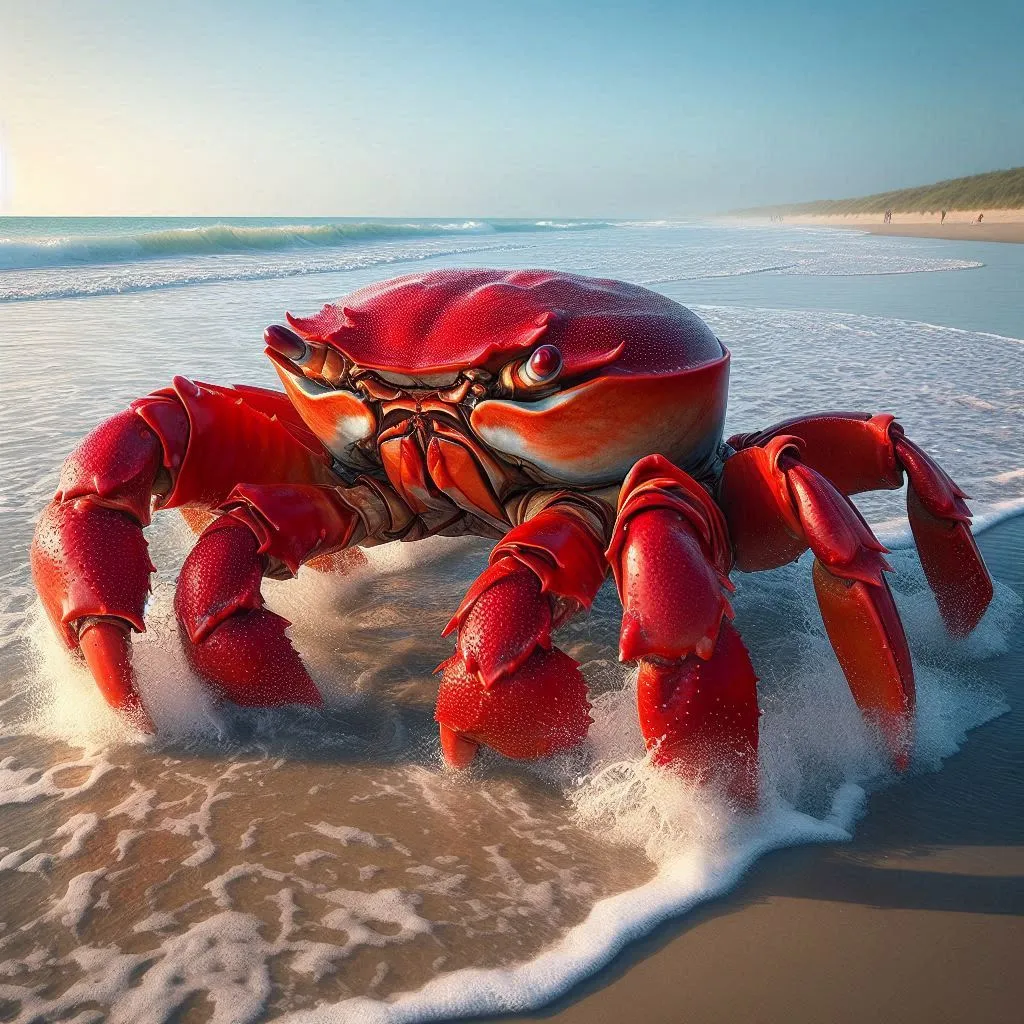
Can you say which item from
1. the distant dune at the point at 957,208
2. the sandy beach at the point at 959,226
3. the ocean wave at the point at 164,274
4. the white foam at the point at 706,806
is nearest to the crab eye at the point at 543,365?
the white foam at the point at 706,806

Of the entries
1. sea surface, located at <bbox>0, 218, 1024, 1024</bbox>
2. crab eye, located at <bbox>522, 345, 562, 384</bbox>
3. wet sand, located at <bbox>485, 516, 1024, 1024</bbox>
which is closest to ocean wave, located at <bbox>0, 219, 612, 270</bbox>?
sea surface, located at <bbox>0, 218, 1024, 1024</bbox>

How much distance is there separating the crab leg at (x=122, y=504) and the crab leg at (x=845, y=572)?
1587 millimetres

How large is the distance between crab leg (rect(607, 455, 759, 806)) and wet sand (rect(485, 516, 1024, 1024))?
0.26 meters

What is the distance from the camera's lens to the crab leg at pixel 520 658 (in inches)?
81.2

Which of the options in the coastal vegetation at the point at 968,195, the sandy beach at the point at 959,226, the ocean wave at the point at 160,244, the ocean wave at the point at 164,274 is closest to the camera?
the ocean wave at the point at 164,274

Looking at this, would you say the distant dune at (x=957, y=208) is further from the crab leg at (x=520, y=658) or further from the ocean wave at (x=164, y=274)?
the crab leg at (x=520, y=658)

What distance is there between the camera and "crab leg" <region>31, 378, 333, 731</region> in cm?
238

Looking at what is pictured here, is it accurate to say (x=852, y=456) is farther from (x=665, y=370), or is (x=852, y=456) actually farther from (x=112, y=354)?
(x=112, y=354)

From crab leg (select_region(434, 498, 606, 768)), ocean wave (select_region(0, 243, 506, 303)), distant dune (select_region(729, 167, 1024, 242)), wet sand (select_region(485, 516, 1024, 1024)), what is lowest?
distant dune (select_region(729, 167, 1024, 242))

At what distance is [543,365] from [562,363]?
0.08 metres

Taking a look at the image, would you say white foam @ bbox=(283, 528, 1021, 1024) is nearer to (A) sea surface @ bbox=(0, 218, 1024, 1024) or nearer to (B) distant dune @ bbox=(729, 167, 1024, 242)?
(A) sea surface @ bbox=(0, 218, 1024, 1024)

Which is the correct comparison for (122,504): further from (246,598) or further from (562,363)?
(562,363)

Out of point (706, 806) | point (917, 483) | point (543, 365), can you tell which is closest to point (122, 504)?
point (543, 365)

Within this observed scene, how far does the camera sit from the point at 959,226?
39.7m
